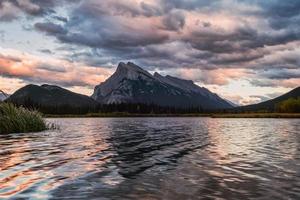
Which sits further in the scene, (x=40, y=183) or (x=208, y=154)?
(x=208, y=154)

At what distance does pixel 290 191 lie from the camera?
1537cm

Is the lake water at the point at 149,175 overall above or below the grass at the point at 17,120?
below

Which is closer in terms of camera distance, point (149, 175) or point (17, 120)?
point (149, 175)

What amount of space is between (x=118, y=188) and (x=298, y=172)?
10.3 m

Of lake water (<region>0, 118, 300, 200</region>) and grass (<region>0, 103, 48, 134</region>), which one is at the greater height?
grass (<region>0, 103, 48, 134</region>)

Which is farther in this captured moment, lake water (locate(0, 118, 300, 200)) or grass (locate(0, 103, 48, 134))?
grass (locate(0, 103, 48, 134))

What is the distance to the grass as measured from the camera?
49000 millimetres

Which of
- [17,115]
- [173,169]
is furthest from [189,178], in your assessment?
[17,115]

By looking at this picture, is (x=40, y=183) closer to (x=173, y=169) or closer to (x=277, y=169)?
(x=173, y=169)

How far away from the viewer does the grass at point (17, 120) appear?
161 ft

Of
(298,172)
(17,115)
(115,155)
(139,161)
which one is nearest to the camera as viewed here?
(298,172)

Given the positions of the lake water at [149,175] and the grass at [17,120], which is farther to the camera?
the grass at [17,120]

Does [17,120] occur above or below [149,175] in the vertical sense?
above

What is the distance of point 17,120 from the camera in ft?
173
